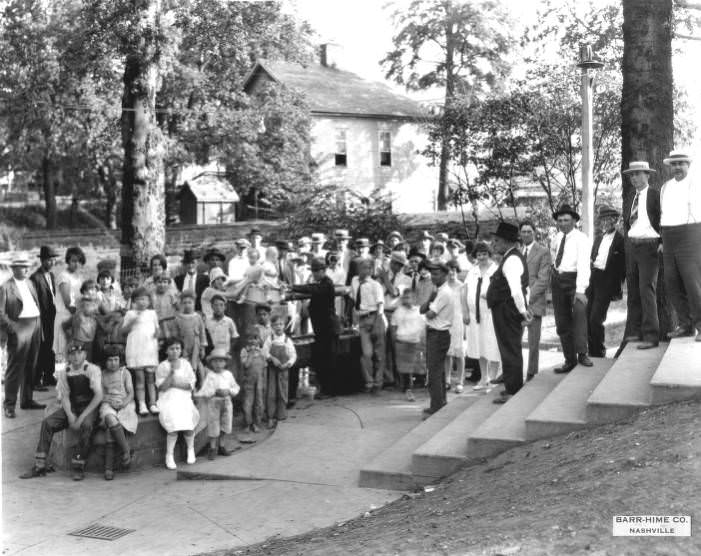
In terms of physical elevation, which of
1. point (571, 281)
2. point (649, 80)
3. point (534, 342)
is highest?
point (649, 80)

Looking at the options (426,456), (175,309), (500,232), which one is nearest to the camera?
(426,456)

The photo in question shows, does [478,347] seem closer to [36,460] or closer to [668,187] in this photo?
[668,187]

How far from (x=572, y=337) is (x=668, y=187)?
2124 millimetres

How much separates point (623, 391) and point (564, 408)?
585mm

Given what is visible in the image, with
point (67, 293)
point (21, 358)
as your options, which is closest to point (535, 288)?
point (67, 293)

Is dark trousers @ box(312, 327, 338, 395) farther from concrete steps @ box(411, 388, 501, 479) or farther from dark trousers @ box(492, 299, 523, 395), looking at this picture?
dark trousers @ box(492, 299, 523, 395)

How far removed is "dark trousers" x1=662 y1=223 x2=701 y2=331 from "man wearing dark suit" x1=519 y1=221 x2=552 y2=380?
1934mm

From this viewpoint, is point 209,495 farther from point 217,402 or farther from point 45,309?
point 45,309

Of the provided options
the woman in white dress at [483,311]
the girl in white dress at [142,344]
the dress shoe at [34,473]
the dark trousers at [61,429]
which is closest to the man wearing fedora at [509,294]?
the woman in white dress at [483,311]

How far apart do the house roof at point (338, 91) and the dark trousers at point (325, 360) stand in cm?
2804

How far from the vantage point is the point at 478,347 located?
13.0 metres

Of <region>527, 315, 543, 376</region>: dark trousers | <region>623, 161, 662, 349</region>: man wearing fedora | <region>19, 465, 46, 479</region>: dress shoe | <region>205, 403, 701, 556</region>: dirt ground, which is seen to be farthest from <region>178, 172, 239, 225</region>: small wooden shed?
<region>205, 403, 701, 556</region>: dirt ground

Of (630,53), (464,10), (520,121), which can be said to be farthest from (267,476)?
(464,10)

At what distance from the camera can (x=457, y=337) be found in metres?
13.0
